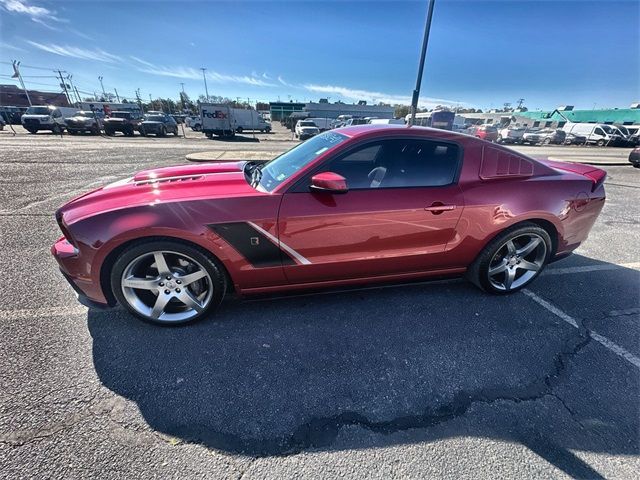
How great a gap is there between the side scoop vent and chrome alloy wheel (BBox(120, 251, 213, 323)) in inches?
100

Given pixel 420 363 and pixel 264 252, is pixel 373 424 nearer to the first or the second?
pixel 420 363

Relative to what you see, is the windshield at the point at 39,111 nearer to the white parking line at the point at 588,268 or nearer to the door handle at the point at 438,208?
the door handle at the point at 438,208

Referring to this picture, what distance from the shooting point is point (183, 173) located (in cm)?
299

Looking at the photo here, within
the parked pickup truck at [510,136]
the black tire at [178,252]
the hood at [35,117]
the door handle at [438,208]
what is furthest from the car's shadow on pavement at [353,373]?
the parked pickup truck at [510,136]

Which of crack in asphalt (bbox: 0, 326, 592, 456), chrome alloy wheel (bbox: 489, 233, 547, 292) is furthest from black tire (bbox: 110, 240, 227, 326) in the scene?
chrome alloy wheel (bbox: 489, 233, 547, 292)

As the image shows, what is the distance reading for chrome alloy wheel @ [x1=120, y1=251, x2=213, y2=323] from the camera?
2271mm

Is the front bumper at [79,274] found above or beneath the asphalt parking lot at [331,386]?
above

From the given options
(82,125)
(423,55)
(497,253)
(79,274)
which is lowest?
(82,125)

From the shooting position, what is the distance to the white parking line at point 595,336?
7.49ft

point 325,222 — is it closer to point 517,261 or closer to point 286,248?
point 286,248

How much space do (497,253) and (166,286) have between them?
295 centimetres

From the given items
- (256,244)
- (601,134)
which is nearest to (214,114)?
(256,244)

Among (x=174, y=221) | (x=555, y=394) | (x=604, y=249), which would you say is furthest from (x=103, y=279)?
(x=604, y=249)

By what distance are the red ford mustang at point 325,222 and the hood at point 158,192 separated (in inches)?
0.6
